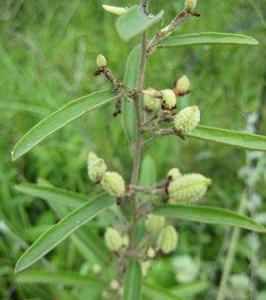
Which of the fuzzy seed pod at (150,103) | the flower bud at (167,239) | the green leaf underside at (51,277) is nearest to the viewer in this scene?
→ the fuzzy seed pod at (150,103)

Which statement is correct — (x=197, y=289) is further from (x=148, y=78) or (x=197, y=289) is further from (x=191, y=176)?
(x=148, y=78)

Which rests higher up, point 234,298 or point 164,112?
point 164,112

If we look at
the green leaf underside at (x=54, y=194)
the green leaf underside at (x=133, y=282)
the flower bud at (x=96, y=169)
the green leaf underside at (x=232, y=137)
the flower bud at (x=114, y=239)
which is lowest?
the green leaf underside at (x=133, y=282)

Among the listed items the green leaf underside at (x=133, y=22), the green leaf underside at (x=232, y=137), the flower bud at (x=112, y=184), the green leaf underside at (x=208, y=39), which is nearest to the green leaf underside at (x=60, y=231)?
the flower bud at (x=112, y=184)

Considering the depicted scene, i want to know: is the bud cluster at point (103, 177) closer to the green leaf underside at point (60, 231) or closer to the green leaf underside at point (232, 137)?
the green leaf underside at point (60, 231)

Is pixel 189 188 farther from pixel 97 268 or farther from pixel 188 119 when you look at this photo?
pixel 97 268

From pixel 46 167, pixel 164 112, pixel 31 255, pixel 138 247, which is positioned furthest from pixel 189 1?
pixel 46 167

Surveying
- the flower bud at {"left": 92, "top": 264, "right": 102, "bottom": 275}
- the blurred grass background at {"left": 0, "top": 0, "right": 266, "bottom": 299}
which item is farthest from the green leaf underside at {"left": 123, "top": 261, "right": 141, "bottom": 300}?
the blurred grass background at {"left": 0, "top": 0, "right": 266, "bottom": 299}

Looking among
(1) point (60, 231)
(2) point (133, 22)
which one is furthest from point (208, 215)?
(2) point (133, 22)
